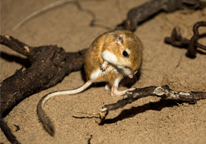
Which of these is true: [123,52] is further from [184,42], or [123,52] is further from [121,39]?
[184,42]

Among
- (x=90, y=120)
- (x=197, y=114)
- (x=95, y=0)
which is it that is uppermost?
(x=95, y=0)

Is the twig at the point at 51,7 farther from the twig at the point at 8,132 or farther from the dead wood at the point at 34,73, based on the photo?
the twig at the point at 8,132

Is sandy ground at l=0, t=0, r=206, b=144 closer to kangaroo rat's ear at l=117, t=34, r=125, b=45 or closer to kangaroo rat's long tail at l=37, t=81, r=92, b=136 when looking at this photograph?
kangaroo rat's long tail at l=37, t=81, r=92, b=136

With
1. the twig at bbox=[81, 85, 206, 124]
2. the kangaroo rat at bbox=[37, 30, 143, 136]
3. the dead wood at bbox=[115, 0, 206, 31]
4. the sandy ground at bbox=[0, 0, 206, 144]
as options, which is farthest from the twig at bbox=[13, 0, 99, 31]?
the twig at bbox=[81, 85, 206, 124]

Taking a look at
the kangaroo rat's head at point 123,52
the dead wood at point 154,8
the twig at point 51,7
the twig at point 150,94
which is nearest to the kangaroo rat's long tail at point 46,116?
the twig at point 150,94

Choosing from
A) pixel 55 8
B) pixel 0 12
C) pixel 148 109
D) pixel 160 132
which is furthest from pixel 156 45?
Answer: pixel 0 12

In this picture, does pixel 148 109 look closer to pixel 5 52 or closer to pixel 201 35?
pixel 201 35
